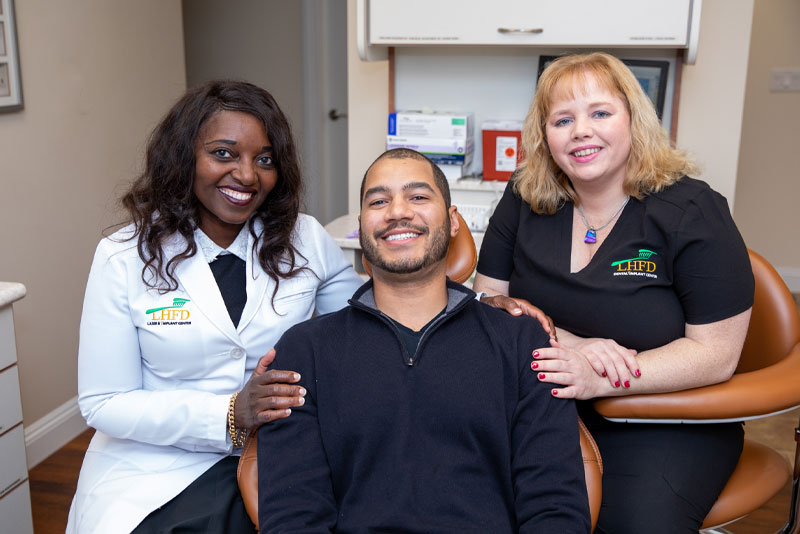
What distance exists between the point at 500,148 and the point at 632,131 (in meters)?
1.36

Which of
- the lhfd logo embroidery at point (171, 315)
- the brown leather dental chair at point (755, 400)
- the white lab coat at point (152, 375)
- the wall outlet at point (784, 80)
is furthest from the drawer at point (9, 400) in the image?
the wall outlet at point (784, 80)

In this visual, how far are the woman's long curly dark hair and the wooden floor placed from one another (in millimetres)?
1287

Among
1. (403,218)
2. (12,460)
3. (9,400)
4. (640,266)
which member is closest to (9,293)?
(9,400)

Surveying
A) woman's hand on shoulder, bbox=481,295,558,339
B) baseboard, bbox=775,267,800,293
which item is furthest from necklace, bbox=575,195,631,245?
baseboard, bbox=775,267,800,293

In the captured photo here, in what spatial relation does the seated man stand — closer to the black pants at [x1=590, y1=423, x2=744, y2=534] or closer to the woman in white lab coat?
the woman in white lab coat

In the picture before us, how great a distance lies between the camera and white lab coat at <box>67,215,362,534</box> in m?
1.49

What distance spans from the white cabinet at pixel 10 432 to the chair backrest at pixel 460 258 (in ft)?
2.83

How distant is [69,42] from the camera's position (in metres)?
2.84

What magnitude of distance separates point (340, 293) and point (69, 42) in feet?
5.62

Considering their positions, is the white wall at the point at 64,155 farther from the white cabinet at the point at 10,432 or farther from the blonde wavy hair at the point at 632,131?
the blonde wavy hair at the point at 632,131

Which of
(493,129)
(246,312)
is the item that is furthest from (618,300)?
(493,129)

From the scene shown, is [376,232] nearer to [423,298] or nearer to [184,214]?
[423,298]

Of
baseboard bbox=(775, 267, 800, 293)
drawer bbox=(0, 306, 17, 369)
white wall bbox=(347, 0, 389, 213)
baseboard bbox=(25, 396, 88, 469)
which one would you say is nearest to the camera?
drawer bbox=(0, 306, 17, 369)

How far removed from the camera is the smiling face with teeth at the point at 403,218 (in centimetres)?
153
